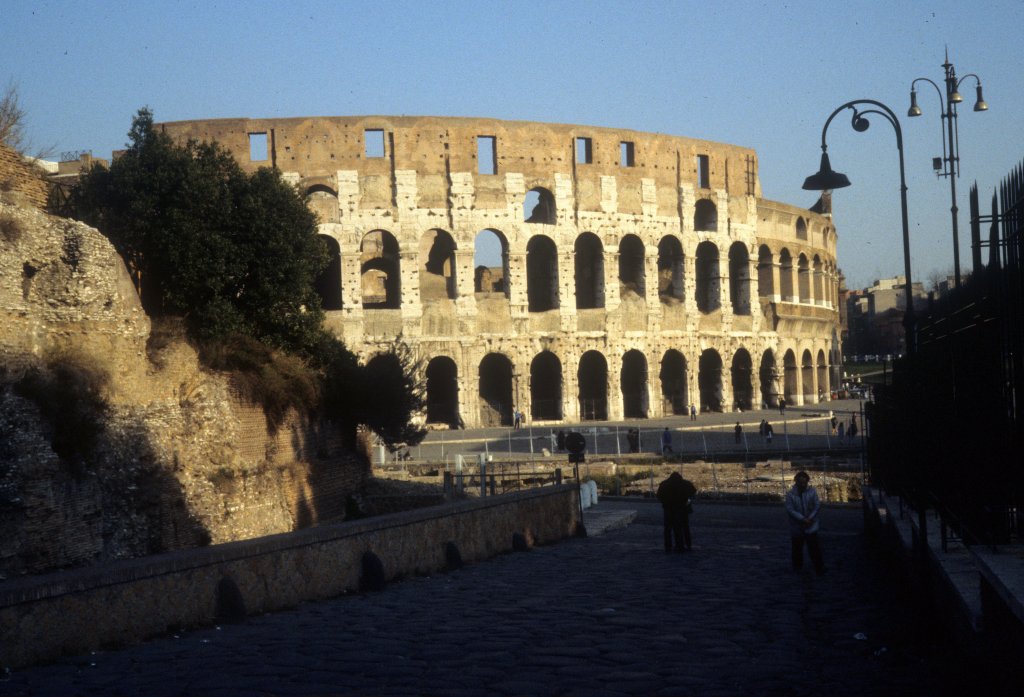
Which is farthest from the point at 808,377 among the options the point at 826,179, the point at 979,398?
the point at 979,398

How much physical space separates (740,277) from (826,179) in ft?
105

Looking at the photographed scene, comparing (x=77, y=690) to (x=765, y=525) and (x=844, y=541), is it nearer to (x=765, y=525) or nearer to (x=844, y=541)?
(x=844, y=541)

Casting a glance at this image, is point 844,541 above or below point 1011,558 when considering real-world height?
below

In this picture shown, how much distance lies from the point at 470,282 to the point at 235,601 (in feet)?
104

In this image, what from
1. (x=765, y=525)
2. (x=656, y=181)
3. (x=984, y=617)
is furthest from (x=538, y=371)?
(x=984, y=617)

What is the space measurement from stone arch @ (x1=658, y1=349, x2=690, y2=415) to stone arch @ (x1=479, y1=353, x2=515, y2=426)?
6.37 m

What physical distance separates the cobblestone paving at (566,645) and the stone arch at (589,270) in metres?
31.6

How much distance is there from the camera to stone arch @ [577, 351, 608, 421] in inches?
1635

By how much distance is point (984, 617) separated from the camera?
485 centimetres

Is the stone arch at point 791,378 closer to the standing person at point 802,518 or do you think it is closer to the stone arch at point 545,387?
the stone arch at point 545,387

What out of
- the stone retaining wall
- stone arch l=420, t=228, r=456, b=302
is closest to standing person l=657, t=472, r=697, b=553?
the stone retaining wall

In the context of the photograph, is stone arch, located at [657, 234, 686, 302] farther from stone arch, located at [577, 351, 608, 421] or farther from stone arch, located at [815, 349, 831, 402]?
stone arch, located at [815, 349, 831, 402]

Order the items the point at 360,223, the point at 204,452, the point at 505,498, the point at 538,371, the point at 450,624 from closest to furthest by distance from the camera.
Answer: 1. the point at 450,624
2. the point at 505,498
3. the point at 204,452
4. the point at 360,223
5. the point at 538,371

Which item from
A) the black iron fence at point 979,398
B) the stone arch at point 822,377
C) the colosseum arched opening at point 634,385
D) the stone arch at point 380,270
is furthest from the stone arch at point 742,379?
the black iron fence at point 979,398
